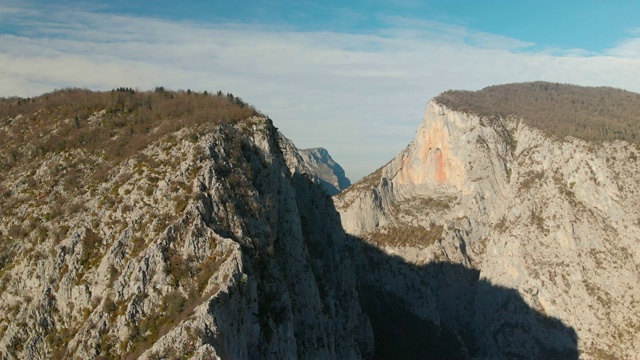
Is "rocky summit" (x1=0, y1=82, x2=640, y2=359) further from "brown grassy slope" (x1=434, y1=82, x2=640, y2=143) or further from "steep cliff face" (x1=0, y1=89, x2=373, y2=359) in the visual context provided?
"brown grassy slope" (x1=434, y1=82, x2=640, y2=143)

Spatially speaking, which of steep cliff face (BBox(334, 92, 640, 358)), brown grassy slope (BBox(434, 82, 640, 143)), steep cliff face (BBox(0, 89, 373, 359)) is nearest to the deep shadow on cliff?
steep cliff face (BBox(334, 92, 640, 358))

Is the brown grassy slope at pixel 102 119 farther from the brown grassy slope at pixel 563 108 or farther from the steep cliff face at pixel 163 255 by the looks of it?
the brown grassy slope at pixel 563 108

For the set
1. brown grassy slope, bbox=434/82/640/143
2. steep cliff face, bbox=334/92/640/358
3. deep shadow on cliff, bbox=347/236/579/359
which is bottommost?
deep shadow on cliff, bbox=347/236/579/359

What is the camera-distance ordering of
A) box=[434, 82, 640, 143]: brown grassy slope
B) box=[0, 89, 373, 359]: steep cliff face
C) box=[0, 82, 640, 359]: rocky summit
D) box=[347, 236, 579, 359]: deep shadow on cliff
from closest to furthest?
1. box=[0, 89, 373, 359]: steep cliff face
2. box=[0, 82, 640, 359]: rocky summit
3. box=[347, 236, 579, 359]: deep shadow on cliff
4. box=[434, 82, 640, 143]: brown grassy slope

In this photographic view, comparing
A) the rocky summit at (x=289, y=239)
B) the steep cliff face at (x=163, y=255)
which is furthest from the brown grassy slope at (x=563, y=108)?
the steep cliff face at (x=163, y=255)

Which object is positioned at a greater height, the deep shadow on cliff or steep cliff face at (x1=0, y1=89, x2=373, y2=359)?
steep cliff face at (x1=0, y1=89, x2=373, y2=359)

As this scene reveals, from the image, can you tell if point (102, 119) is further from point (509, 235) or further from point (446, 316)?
point (509, 235)

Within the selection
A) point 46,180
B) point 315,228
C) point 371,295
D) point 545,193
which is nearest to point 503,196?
point 545,193
